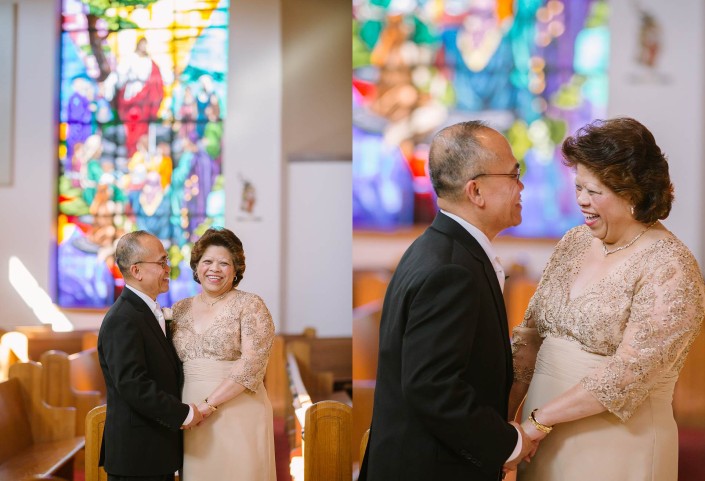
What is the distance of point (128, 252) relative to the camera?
3320 millimetres

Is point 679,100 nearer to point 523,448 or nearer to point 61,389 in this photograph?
point 523,448

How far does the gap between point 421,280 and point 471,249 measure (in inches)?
7.3

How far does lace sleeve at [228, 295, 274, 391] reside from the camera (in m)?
3.29

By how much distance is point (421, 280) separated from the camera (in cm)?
183

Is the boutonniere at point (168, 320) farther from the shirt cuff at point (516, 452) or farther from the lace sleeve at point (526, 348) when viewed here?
the shirt cuff at point (516, 452)

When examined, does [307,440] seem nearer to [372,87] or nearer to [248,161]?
[372,87]

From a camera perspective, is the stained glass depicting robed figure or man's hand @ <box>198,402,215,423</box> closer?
man's hand @ <box>198,402,215,423</box>

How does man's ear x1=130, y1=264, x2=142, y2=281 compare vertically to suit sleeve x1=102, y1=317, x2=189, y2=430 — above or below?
above

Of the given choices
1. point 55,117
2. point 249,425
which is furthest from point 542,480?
Answer: point 55,117

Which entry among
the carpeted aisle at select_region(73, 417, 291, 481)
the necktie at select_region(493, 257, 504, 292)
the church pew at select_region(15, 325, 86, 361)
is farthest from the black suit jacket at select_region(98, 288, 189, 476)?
the church pew at select_region(15, 325, 86, 361)

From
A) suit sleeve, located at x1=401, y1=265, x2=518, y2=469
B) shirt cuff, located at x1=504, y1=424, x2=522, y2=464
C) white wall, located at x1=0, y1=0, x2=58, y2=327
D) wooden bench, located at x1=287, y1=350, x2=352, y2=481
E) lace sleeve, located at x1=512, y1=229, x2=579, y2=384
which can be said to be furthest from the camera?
white wall, located at x1=0, y1=0, x2=58, y2=327

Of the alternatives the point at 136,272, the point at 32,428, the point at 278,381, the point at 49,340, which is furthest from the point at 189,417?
the point at 49,340

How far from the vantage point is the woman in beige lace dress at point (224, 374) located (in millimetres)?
3307

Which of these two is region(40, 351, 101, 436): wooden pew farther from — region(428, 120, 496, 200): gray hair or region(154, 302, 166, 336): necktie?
region(428, 120, 496, 200): gray hair
